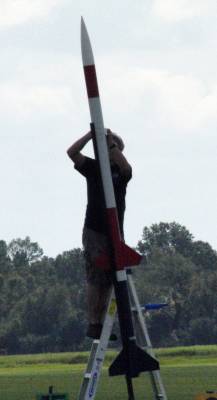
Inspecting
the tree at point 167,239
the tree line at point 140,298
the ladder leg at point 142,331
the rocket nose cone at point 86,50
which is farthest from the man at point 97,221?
the tree at point 167,239

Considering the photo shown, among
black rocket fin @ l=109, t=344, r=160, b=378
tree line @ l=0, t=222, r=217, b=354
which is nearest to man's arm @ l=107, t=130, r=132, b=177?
black rocket fin @ l=109, t=344, r=160, b=378

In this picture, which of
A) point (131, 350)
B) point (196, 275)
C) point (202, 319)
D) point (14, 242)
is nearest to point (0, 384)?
point (131, 350)

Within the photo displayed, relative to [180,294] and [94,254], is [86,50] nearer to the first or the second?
[94,254]

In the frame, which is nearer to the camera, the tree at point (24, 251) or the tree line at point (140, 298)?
the tree line at point (140, 298)

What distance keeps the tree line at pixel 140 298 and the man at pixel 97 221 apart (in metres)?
76.7

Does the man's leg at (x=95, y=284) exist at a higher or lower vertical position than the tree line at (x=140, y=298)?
lower

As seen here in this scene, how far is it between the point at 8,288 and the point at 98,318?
328ft

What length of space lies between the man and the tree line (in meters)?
76.7

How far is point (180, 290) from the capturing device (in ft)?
336

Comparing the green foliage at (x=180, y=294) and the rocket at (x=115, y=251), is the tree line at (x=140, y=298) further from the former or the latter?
the rocket at (x=115, y=251)

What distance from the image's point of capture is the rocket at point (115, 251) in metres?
15.0

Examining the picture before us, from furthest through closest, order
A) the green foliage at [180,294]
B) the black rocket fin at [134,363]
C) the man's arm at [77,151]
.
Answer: the green foliage at [180,294], the black rocket fin at [134,363], the man's arm at [77,151]

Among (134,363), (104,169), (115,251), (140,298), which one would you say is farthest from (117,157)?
(140,298)

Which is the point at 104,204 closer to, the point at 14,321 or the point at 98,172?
the point at 98,172
